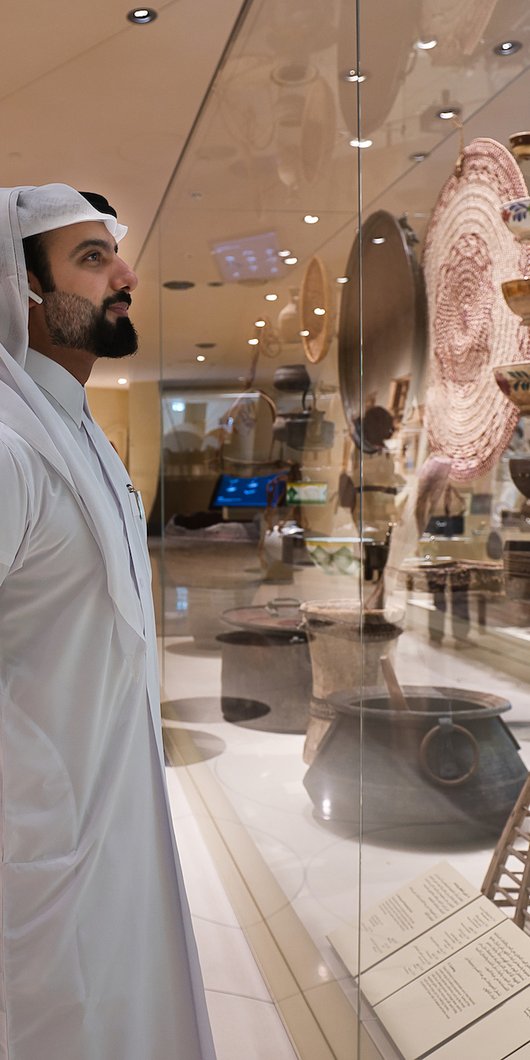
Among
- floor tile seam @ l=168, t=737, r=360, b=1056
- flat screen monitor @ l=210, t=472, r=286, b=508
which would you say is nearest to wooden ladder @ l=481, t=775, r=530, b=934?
floor tile seam @ l=168, t=737, r=360, b=1056

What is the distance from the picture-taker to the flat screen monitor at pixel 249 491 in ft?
10.2

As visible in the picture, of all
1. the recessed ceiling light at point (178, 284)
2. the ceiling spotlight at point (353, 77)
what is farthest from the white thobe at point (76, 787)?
the recessed ceiling light at point (178, 284)

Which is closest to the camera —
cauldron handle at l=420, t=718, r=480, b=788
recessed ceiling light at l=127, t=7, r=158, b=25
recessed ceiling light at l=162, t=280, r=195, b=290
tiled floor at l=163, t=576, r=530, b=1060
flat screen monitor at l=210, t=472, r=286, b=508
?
tiled floor at l=163, t=576, r=530, b=1060

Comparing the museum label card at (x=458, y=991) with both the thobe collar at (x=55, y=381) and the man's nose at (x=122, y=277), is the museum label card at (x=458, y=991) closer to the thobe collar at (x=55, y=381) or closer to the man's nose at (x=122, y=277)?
the thobe collar at (x=55, y=381)

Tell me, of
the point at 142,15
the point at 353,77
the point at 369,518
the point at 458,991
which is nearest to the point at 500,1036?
the point at 458,991

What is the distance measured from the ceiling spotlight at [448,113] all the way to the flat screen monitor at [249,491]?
4.09ft

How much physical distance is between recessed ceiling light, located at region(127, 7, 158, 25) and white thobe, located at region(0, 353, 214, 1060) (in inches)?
A: 95.7

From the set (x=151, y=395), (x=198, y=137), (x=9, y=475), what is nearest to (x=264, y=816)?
(x=9, y=475)

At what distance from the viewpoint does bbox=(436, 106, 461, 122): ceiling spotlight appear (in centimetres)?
191

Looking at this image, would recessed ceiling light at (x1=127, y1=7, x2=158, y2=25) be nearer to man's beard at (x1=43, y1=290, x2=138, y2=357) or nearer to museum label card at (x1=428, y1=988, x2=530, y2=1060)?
man's beard at (x1=43, y1=290, x2=138, y2=357)

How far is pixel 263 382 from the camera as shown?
125 inches

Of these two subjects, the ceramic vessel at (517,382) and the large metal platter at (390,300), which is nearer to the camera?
the ceramic vessel at (517,382)

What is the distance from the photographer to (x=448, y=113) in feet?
6.40

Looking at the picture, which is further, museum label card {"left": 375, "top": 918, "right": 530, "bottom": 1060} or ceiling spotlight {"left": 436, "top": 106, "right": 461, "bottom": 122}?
ceiling spotlight {"left": 436, "top": 106, "right": 461, "bottom": 122}
